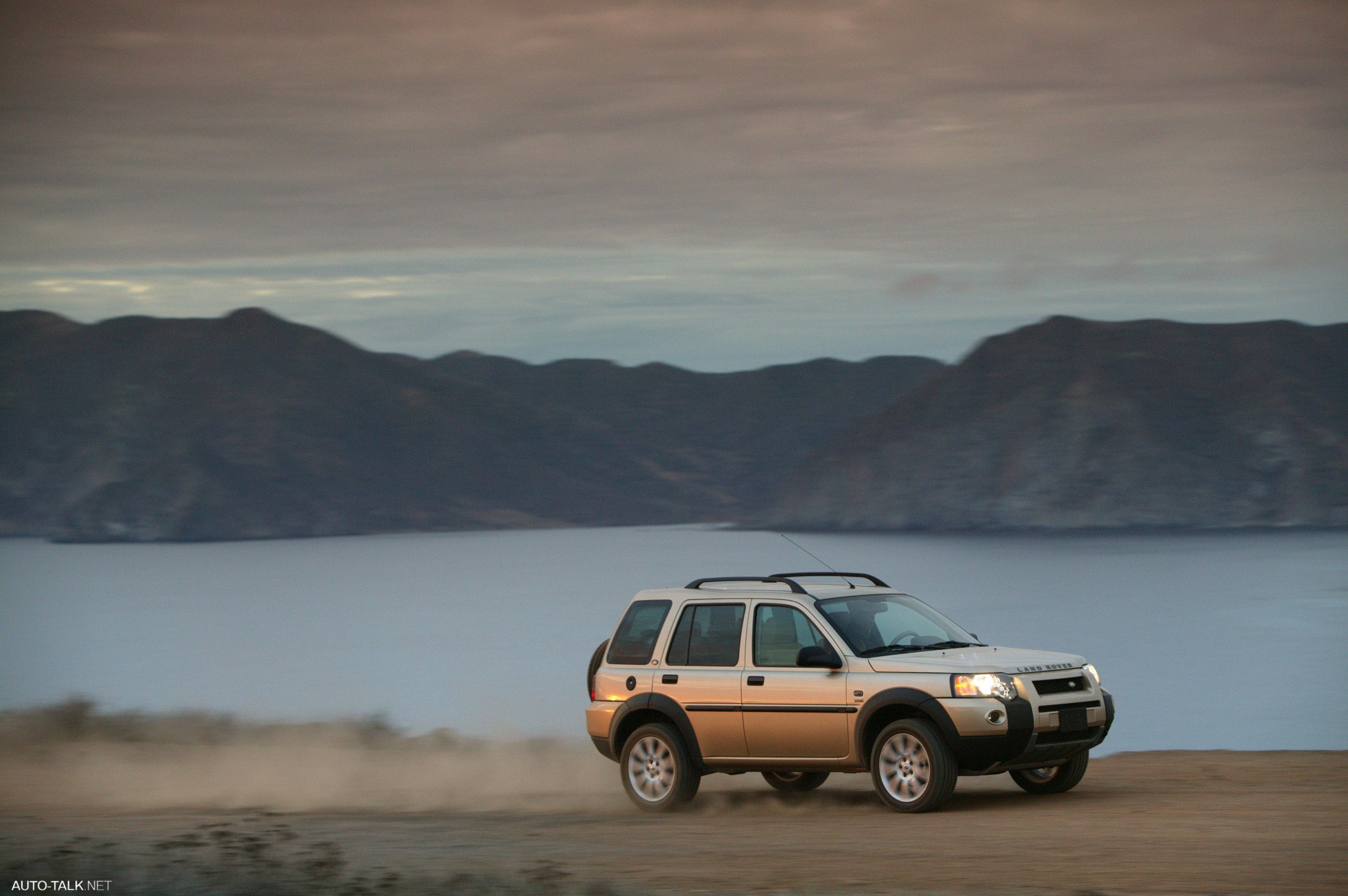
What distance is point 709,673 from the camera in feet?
38.7

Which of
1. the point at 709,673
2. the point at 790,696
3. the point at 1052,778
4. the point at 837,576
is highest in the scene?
the point at 837,576

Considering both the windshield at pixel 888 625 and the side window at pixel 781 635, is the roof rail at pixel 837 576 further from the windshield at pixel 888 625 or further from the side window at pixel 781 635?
the side window at pixel 781 635

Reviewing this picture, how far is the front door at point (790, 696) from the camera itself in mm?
11227

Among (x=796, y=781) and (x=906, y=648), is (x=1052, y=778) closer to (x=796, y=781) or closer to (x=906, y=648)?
(x=906, y=648)

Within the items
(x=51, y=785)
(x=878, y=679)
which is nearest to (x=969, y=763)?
(x=878, y=679)

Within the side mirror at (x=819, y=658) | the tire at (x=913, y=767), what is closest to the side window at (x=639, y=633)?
the side mirror at (x=819, y=658)

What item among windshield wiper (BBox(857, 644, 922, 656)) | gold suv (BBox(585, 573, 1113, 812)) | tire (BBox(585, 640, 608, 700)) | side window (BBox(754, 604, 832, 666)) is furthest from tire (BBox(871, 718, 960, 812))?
tire (BBox(585, 640, 608, 700))

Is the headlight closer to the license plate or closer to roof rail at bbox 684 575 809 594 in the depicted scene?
the license plate

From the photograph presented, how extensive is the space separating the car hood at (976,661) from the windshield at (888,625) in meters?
A: 0.16

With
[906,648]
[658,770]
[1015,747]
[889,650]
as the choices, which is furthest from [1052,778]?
[658,770]

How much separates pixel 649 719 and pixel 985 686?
9.21ft

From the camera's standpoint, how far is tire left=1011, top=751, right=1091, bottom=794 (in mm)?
11891

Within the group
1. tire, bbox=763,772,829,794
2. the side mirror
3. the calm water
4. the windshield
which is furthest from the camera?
the calm water

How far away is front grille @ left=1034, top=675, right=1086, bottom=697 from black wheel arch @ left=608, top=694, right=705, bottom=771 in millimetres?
2654
